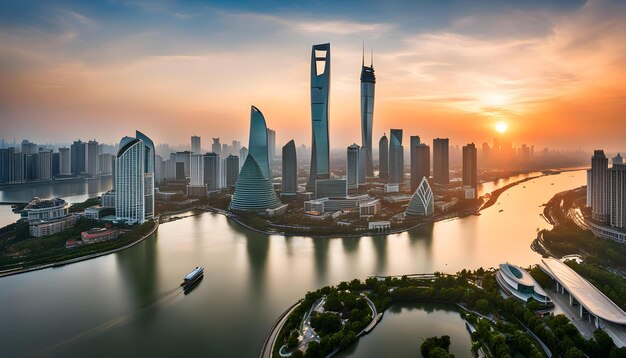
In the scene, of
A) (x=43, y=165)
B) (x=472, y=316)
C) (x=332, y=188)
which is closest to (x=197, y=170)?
(x=332, y=188)

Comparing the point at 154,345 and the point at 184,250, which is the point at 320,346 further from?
the point at 184,250

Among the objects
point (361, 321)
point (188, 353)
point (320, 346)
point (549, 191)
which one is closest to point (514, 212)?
point (549, 191)

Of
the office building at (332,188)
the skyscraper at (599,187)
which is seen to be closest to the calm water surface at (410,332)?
the skyscraper at (599,187)

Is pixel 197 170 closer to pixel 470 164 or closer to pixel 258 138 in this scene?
pixel 258 138

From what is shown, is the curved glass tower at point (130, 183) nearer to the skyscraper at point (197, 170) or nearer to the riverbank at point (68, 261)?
the riverbank at point (68, 261)

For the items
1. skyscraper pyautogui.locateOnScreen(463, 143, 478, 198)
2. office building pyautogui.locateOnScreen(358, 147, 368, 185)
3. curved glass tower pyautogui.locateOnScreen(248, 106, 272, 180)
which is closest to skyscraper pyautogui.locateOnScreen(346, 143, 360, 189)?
office building pyautogui.locateOnScreen(358, 147, 368, 185)

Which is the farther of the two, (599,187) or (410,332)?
(599,187)

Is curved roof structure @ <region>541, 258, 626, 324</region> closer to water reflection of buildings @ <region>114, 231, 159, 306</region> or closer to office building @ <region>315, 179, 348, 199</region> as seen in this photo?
water reflection of buildings @ <region>114, 231, 159, 306</region>
